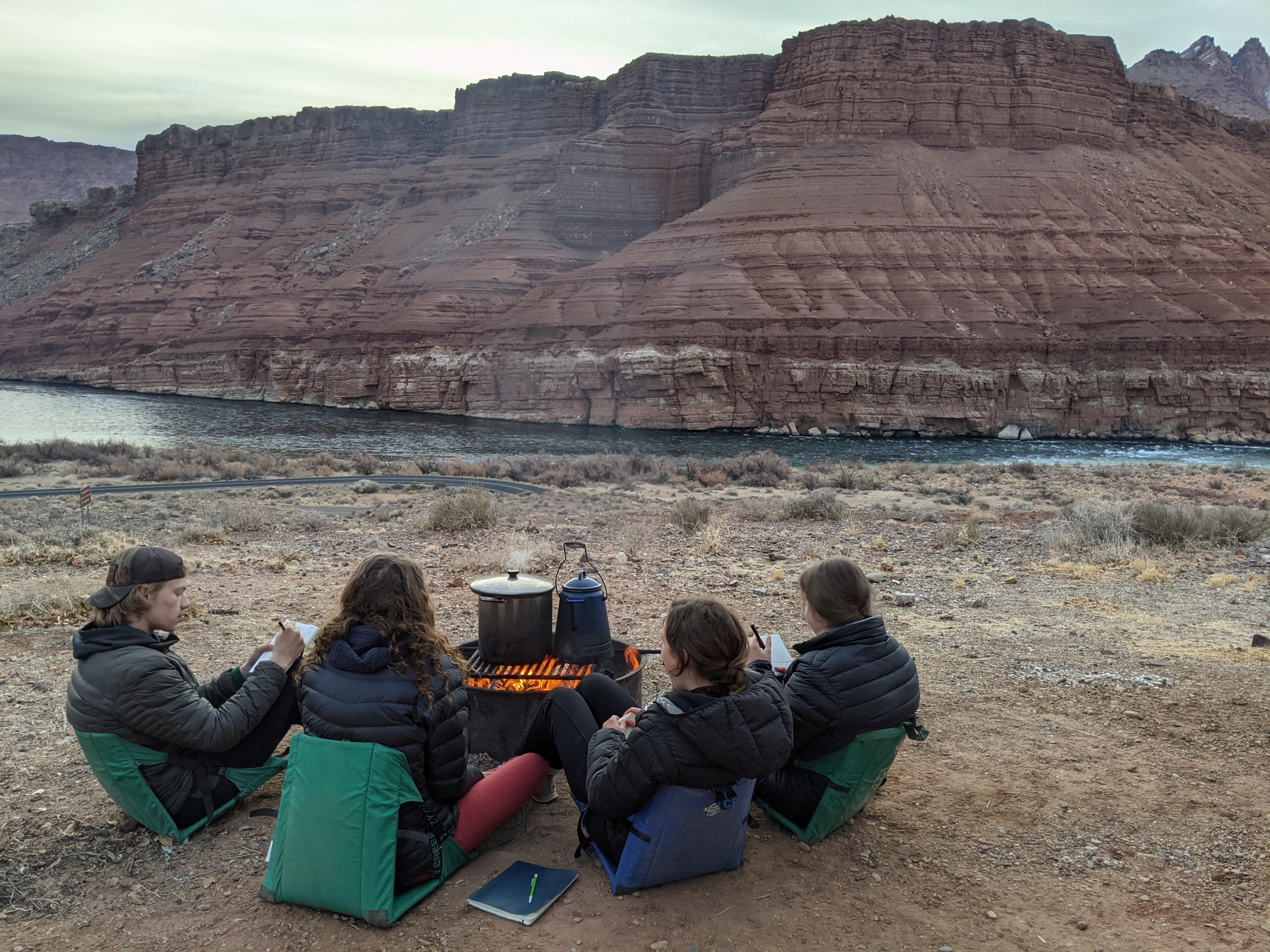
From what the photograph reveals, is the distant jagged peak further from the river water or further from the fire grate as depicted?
the fire grate

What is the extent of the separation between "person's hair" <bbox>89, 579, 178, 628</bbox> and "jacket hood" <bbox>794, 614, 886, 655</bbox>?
2.80 metres

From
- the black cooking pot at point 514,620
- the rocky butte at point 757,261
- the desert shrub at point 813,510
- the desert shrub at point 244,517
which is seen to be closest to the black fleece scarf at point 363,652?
the black cooking pot at point 514,620

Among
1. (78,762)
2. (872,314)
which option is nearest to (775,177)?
(872,314)

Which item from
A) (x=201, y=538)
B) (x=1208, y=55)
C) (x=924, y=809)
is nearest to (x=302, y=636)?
(x=924, y=809)

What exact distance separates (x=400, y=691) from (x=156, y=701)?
115cm

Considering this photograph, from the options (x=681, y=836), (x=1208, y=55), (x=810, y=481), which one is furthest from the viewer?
(x=1208, y=55)

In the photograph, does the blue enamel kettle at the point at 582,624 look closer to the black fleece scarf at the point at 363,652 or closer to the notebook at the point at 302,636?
the notebook at the point at 302,636

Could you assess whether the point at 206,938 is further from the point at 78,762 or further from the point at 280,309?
the point at 280,309

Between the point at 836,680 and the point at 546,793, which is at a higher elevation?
the point at 836,680

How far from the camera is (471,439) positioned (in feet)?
153

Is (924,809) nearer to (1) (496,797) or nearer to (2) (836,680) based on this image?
(2) (836,680)

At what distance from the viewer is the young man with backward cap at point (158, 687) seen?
11.7ft

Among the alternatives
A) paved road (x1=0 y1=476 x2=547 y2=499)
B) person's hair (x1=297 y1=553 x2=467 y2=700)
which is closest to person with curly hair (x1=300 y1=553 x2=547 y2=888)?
person's hair (x1=297 y1=553 x2=467 y2=700)

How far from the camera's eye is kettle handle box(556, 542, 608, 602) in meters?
5.21
